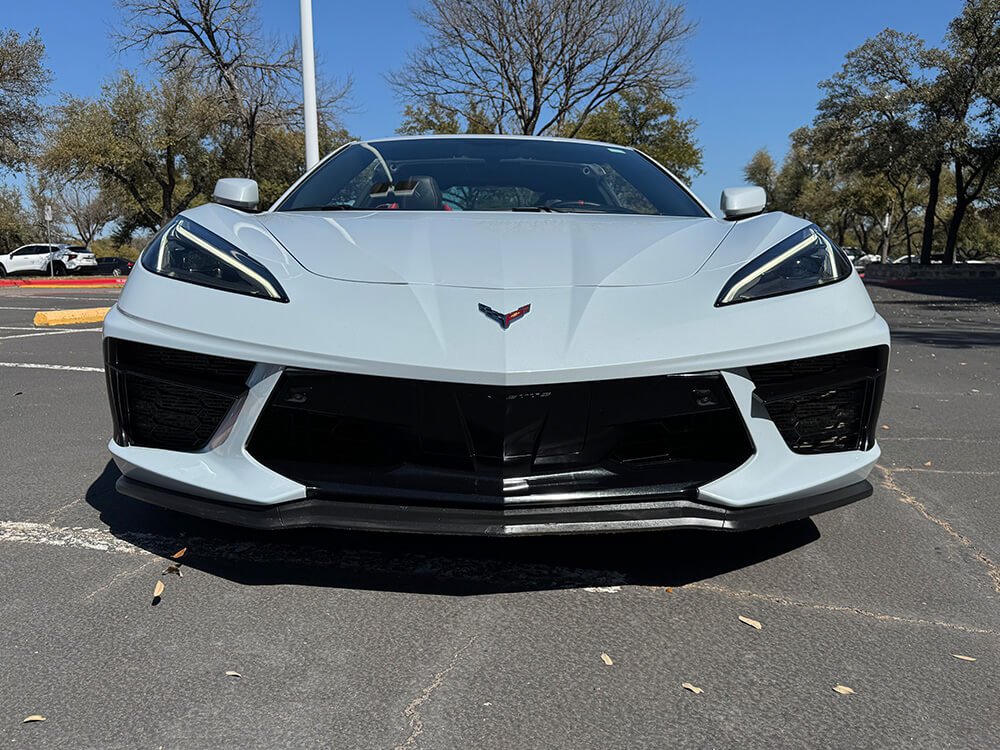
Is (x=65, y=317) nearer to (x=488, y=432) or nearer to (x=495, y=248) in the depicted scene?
(x=495, y=248)

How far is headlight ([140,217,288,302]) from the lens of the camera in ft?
6.98

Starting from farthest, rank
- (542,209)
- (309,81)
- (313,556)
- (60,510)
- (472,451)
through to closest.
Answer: (309,81) < (542,209) < (60,510) < (313,556) < (472,451)

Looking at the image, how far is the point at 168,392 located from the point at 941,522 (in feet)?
8.51

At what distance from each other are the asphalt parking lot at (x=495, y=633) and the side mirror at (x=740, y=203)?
3.80 ft

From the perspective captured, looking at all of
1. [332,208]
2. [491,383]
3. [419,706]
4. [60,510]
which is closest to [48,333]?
[60,510]

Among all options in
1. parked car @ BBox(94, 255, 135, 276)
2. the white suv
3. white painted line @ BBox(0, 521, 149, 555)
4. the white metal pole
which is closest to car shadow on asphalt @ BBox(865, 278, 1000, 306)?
the white metal pole

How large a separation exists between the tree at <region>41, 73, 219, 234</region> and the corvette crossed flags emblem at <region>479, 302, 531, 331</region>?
29.7 meters

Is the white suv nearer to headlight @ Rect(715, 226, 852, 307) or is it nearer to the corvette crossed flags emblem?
the corvette crossed flags emblem

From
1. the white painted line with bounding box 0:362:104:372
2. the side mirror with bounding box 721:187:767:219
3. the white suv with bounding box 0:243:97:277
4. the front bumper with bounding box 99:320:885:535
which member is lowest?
the white suv with bounding box 0:243:97:277

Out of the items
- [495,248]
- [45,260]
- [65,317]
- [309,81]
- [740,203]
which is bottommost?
[45,260]

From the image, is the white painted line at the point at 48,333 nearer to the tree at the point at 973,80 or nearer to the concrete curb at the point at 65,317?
the concrete curb at the point at 65,317

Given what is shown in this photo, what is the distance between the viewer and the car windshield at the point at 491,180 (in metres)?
3.13

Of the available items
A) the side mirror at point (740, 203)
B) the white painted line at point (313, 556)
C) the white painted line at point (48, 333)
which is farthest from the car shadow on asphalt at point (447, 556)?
the white painted line at point (48, 333)

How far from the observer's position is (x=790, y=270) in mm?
2279
